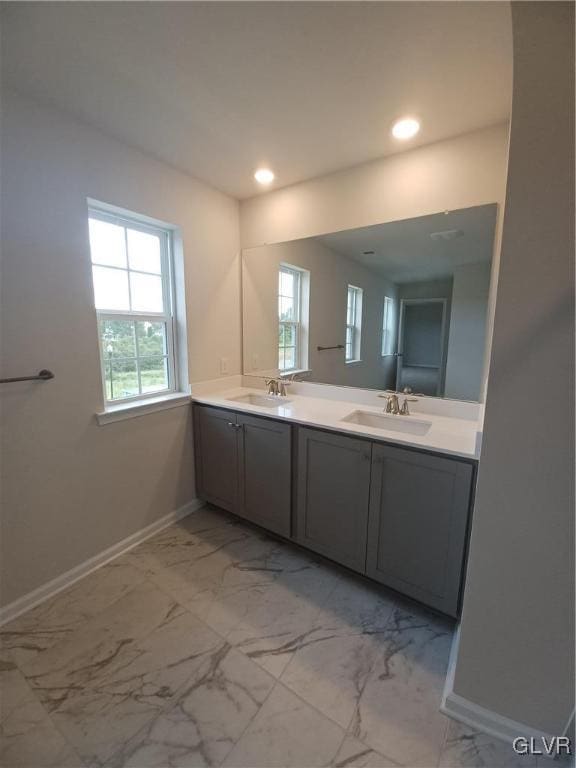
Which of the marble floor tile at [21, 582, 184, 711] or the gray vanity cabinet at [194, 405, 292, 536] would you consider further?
the gray vanity cabinet at [194, 405, 292, 536]

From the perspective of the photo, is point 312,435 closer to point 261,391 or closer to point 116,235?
point 261,391

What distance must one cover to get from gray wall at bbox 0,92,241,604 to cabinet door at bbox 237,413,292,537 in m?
0.59

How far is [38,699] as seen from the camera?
47.8 inches

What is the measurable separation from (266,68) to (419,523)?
2.06 m

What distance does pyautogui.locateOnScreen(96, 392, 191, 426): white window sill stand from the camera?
1.85 m

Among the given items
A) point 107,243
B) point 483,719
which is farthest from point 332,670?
point 107,243

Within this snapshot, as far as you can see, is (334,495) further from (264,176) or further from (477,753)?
→ (264,176)

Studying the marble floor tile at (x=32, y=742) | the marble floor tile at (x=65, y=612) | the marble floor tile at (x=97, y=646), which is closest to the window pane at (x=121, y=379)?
the marble floor tile at (x=65, y=612)

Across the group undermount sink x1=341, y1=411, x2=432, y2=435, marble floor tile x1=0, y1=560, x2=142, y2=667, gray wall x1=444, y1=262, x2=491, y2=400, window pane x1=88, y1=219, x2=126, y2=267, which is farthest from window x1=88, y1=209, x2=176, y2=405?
gray wall x1=444, y1=262, x2=491, y2=400

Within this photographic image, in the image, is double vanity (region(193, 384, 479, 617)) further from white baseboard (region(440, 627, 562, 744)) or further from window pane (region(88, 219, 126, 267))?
window pane (region(88, 219, 126, 267))

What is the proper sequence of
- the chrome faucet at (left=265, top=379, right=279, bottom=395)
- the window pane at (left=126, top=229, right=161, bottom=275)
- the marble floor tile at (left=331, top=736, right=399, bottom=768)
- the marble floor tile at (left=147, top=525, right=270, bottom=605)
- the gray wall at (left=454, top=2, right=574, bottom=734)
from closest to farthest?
the gray wall at (left=454, top=2, right=574, bottom=734) → the marble floor tile at (left=331, top=736, right=399, bottom=768) → the marble floor tile at (left=147, top=525, right=270, bottom=605) → the window pane at (left=126, top=229, right=161, bottom=275) → the chrome faucet at (left=265, top=379, right=279, bottom=395)

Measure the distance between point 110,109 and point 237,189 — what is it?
38.3 inches

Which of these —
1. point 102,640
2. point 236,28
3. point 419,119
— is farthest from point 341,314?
point 102,640

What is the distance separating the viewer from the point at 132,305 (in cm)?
204
